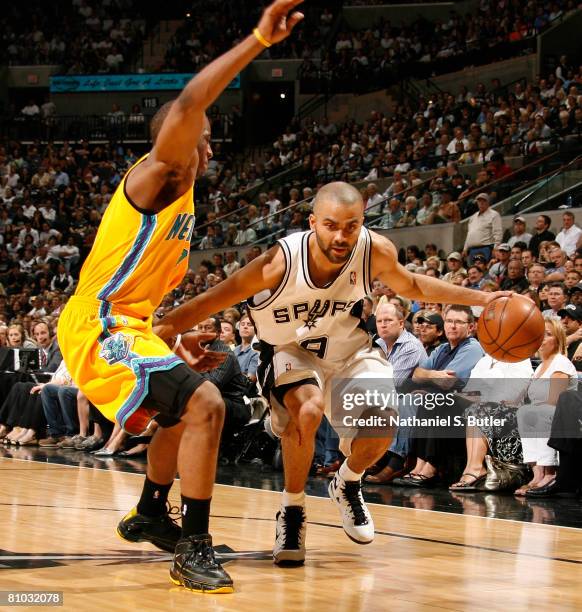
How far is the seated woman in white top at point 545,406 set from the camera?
23.8ft

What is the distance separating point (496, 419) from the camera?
24.7ft

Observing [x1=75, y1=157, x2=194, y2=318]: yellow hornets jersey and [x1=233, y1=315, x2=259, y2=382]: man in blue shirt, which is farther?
[x1=233, y1=315, x2=259, y2=382]: man in blue shirt

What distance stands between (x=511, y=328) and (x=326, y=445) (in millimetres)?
4197

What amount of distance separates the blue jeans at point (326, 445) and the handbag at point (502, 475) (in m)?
1.42

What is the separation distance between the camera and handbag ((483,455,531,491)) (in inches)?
294

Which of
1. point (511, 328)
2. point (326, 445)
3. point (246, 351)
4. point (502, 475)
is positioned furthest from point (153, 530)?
point (246, 351)

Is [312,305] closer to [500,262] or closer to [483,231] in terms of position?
[500,262]

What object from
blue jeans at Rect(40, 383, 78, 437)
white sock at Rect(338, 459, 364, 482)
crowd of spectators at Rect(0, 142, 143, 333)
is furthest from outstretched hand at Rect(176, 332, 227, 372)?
crowd of spectators at Rect(0, 142, 143, 333)

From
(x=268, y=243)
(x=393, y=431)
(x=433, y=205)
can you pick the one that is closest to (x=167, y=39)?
(x=268, y=243)

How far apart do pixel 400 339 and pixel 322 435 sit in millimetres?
1251

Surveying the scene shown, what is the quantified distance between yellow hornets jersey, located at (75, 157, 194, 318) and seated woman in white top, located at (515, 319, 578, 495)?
4012 millimetres

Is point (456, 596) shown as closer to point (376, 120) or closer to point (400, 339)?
point (400, 339)

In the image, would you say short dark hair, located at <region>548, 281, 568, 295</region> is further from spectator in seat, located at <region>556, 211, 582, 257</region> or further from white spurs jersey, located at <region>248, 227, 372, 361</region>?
white spurs jersey, located at <region>248, 227, 372, 361</region>

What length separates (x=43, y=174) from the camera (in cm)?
2380
